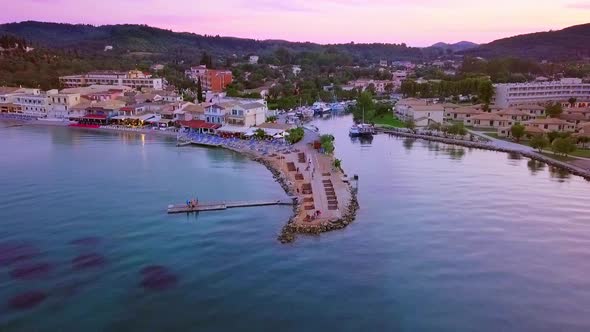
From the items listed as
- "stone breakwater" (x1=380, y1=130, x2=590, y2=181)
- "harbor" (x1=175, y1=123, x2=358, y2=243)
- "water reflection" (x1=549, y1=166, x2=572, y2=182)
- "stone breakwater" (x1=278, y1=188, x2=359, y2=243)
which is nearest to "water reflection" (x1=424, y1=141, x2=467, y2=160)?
"stone breakwater" (x1=380, y1=130, x2=590, y2=181)

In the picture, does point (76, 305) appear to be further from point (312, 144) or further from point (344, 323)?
point (312, 144)

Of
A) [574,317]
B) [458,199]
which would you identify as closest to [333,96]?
[458,199]

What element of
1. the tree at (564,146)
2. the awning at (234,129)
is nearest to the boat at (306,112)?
the awning at (234,129)

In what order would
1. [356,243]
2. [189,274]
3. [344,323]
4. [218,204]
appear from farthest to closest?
[218,204] < [356,243] < [189,274] < [344,323]

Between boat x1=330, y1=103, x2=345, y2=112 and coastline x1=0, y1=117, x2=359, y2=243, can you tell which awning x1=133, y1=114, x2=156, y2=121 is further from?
boat x1=330, y1=103, x2=345, y2=112

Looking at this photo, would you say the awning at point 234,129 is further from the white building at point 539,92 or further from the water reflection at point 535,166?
the white building at point 539,92

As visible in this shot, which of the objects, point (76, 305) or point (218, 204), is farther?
point (218, 204)
